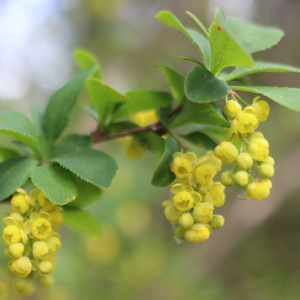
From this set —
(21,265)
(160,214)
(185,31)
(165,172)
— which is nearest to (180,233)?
(165,172)

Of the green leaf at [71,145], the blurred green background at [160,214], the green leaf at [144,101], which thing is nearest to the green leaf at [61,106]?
the green leaf at [71,145]

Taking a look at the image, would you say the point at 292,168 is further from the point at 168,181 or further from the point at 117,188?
the point at 168,181

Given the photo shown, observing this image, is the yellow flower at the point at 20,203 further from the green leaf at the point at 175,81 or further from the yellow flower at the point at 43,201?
the green leaf at the point at 175,81

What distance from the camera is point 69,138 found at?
82cm

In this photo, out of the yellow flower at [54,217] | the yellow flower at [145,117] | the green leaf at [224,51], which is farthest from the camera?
the yellow flower at [145,117]

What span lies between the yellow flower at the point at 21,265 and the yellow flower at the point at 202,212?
16.4 inches

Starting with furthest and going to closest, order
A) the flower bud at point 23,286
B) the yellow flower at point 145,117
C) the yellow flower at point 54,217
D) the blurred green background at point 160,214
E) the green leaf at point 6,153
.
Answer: the blurred green background at point 160,214 → the yellow flower at point 145,117 → the flower bud at point 23,286 → the green leaf at point 6,153 → the yellow flower at point 54,217

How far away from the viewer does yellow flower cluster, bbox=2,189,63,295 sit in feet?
2.05

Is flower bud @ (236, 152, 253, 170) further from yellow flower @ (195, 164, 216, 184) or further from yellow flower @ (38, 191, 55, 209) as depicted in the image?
yellow flower @ (38, 191, 55, 209)

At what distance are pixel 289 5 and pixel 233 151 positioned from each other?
5.21 meters

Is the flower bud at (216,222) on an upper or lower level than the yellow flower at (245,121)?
lower

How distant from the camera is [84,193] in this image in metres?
0.76

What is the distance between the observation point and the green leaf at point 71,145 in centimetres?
80

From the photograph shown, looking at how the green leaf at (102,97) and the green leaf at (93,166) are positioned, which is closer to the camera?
the green leaf at (93,166)
